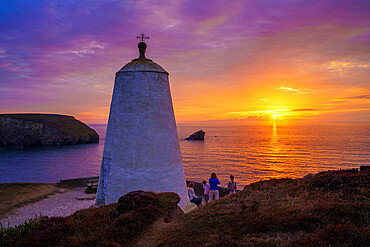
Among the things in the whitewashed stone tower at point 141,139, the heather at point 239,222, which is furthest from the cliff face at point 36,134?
the heather at point 239,222

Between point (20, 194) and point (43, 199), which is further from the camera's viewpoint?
point (20, 194)

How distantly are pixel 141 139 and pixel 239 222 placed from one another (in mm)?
7483

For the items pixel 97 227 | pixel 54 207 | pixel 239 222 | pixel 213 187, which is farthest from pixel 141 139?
pixel 54 207

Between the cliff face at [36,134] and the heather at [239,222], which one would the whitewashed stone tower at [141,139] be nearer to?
the heather at [239,222]

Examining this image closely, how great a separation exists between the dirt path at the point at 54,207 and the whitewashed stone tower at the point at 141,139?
921 centimetres

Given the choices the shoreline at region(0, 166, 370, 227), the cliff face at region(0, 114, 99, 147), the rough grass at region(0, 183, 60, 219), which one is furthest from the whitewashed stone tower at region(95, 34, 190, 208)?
the cliff face at region(0, 114, 99, 147)

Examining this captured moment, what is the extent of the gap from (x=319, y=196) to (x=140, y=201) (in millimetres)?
5887

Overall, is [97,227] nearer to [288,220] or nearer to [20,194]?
[288,220]

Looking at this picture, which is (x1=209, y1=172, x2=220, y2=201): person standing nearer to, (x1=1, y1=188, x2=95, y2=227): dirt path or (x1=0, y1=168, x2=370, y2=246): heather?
(x1=0, y1=168, x2=370, y2=246): heather

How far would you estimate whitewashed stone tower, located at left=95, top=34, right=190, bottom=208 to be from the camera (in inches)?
480

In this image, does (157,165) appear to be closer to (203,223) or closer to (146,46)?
(203,223)

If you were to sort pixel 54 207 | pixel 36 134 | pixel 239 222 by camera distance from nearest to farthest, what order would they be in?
1. pixel 239 222
2. pixel 54 207
3. pixel 36 134

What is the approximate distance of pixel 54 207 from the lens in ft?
68.4

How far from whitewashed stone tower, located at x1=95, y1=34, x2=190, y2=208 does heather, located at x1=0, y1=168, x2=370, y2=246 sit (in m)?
3.68
